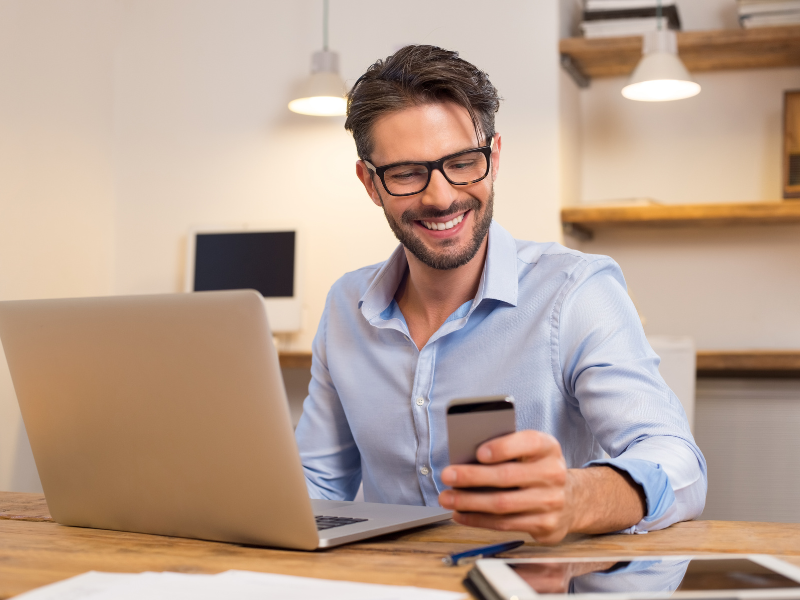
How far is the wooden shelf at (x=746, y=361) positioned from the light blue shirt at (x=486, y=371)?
1.31 meters

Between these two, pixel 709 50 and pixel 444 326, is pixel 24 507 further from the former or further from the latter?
pixel 709 50

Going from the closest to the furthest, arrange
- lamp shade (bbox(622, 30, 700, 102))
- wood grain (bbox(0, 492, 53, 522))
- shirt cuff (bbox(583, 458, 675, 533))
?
shirt cuff (bbox(583, 458, 675, 533))
wood grain (bbox(0, 492, 53, 522))
lamp shade (bbox(622, 30, 700, 102))

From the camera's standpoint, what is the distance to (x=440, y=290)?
1312 millimetres

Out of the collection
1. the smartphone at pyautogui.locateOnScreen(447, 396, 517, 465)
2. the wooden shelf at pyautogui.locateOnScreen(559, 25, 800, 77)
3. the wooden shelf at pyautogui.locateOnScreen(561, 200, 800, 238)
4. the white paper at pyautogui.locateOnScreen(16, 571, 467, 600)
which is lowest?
the white paper at pyautogui.locateOnScreen(16, 571, 467, 600)

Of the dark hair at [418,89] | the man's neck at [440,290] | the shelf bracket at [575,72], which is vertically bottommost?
the man's neck at [440,290]

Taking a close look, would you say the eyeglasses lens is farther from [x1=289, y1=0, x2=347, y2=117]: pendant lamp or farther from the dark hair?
[x1=289, y1=0, x2=347, y2=117]: pendant lamp

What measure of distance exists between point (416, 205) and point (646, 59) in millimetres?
1532

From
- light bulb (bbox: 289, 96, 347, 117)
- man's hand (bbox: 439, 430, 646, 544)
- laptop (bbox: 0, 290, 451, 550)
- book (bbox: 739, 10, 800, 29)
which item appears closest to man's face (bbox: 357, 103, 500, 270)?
laptop (bbox: 0, 290, 451, 550)

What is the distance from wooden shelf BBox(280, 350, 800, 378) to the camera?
101 inches

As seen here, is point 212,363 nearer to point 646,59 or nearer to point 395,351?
point 395,351

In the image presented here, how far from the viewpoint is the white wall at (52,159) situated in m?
2.48

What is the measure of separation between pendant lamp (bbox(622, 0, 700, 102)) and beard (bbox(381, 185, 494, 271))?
55.5 inches

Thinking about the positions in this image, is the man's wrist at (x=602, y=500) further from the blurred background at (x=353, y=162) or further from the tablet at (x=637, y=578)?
the blurred background at (x=353, y=162)

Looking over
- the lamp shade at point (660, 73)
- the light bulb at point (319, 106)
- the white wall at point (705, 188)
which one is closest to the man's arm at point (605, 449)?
the lamp shade at point (660, 73)
